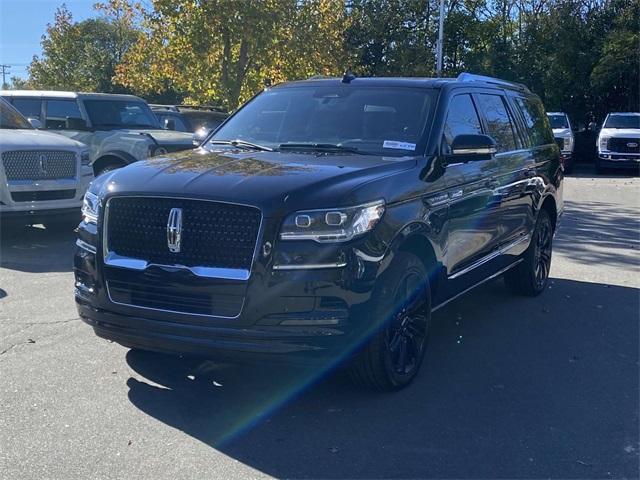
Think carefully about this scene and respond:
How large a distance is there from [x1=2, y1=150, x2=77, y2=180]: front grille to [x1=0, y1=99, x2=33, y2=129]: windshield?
111 cm

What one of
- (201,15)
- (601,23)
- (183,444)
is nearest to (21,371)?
(183,444)

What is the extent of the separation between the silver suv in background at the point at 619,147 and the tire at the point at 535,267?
16.9 metres

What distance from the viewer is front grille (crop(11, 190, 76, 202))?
30.1 feet

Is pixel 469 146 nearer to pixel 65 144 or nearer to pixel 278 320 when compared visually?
pixel 278 320

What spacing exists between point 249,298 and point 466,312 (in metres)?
3.27

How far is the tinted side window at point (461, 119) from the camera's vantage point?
544 cm

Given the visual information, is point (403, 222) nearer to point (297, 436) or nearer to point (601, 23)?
point (297, 436)

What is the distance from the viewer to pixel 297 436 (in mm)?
4082

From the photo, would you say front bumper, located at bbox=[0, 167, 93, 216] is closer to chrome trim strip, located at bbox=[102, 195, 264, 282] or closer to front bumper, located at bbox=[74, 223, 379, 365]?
chrome trim strip, located at bbox=[102, 195, 264, 282]

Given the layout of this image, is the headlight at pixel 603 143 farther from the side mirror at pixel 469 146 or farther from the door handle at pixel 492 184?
the side mirror at pixel 469 146

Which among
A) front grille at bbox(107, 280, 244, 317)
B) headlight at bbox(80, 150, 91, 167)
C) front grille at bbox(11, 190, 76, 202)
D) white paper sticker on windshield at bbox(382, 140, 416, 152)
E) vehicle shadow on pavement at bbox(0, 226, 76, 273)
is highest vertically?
white paper sticker on windshield at bbox(382, 140, 416, 152)

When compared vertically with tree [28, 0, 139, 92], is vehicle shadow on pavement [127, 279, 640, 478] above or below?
below

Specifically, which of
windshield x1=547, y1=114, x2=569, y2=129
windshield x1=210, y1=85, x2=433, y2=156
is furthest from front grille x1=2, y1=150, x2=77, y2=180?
windshield x1=547, y1=114, x2=569, y2=129

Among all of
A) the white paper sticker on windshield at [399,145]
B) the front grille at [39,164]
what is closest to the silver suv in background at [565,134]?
the front grille at [39,164]
